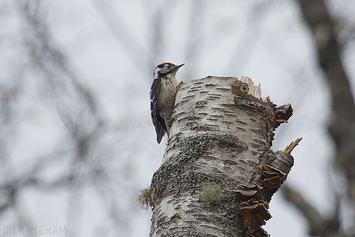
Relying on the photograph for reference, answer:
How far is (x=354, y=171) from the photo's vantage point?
172 centimetres

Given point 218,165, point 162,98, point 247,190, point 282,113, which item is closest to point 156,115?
point 162,98

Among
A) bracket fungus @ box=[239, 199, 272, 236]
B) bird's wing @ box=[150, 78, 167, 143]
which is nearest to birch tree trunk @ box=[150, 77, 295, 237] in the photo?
bracket fungus @ box=[239, 199, 272, 236]

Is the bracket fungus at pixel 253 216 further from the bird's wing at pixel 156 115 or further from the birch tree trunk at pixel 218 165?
→ the bird's wing at pixel 156 115

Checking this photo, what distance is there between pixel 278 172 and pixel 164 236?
807mm

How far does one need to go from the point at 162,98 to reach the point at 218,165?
339 centimetres

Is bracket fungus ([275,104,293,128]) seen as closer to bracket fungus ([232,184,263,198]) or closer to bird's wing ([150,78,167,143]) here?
bracket fungus ([232,184,263,198])

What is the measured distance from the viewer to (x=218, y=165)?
2732 mm

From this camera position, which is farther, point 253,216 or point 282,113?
point 282,113

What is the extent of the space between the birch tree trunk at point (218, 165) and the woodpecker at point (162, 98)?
2.60 meters

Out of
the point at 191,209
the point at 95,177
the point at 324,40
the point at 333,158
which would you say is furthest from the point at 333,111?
the point at 95,177

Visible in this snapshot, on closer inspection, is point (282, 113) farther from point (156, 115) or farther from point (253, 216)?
point (156, 115)

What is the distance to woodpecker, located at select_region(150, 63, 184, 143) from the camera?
5.95 metres

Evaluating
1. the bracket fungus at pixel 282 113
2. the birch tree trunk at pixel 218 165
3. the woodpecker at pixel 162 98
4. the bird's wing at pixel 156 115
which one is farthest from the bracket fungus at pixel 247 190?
the bird's wing at pixel 156 115

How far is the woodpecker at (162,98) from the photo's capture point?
595 cm
